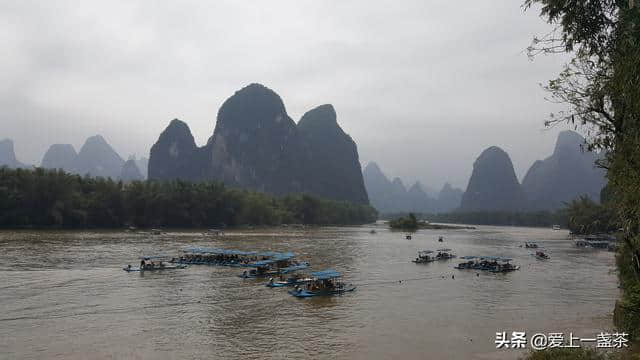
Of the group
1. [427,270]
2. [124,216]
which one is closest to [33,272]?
[427,270]

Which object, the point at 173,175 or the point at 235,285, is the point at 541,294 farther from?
the point at 173,175

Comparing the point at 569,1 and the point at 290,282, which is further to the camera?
the point at 290,282

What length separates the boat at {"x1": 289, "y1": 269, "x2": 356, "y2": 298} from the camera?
970 inches

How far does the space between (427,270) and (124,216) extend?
2114 inches

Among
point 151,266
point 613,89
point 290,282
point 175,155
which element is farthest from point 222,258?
point 175,155

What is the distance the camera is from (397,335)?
58.4 ft

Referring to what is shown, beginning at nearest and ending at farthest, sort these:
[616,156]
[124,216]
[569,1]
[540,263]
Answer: [616,156]
[569,1]
[540,263]
[124,216]

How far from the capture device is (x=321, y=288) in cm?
2523

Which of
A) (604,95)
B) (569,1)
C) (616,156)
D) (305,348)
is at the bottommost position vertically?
(305,348)

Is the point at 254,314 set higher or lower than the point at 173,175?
lower

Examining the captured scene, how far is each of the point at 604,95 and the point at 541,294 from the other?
61.7ft

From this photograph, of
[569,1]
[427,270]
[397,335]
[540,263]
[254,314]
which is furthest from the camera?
[540,263]

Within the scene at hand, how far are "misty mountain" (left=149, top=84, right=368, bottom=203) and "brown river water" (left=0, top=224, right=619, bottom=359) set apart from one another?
460 ft

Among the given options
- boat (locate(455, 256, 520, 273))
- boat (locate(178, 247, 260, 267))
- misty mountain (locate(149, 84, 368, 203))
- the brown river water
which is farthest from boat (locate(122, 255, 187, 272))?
misty mountain (locate(149, 84, 368, 203))
